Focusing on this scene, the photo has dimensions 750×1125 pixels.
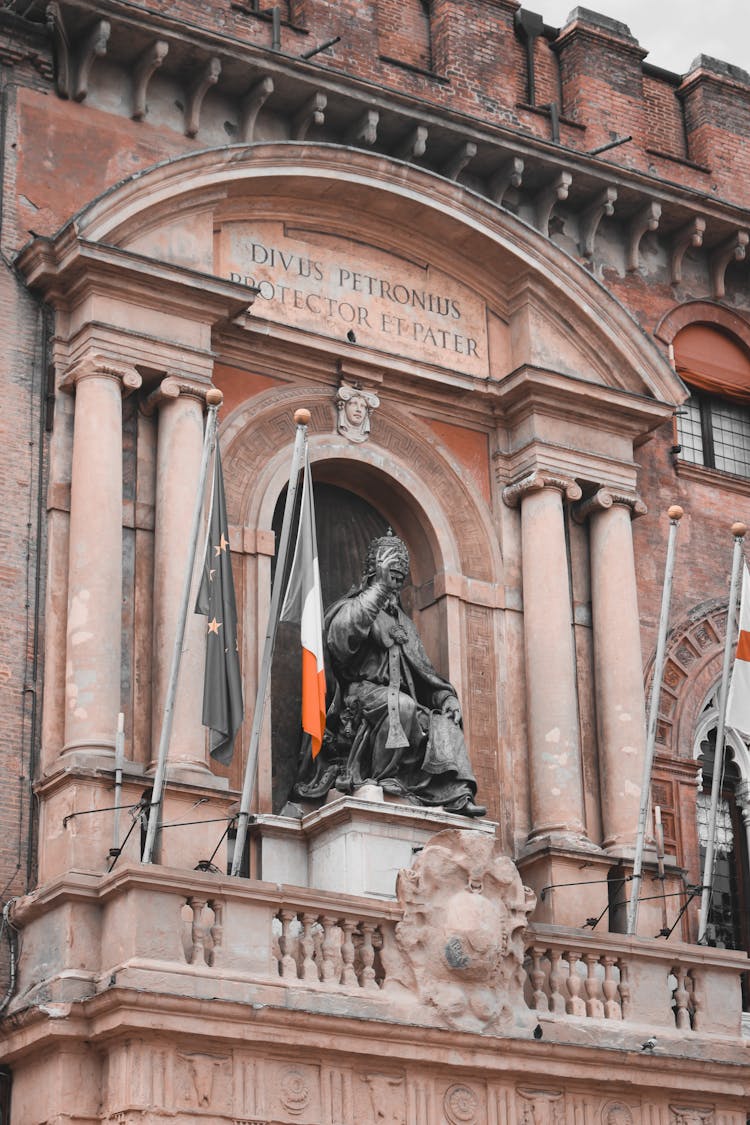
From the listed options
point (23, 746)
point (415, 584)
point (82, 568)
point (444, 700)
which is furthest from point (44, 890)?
point (415, 584)

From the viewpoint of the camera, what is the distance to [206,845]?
55.8 ft

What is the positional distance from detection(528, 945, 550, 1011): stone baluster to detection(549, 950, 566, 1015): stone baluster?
0.06m

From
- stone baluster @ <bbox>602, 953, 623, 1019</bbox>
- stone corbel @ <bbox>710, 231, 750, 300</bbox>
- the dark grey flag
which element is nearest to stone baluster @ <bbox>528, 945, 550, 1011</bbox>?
stone baluster @ <bbox>602, 953, 623, 1019</bbox>

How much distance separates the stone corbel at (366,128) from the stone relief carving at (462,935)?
6757mm

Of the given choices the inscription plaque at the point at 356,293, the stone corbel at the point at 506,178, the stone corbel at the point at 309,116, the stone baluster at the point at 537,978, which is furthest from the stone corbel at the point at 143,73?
the stone baluster at the point at 537,978

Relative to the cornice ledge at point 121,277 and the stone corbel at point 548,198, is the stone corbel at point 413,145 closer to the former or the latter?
the stone corbel at point 548,198

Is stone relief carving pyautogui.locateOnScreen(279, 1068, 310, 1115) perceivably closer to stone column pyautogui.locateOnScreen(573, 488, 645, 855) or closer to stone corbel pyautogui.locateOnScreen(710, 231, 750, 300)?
stone column pyautogui.locateOnScreen(573, 488, 645, 855)

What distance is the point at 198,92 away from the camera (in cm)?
1956

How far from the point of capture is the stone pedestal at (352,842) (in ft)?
56.3

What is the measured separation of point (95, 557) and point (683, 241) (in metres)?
7.80

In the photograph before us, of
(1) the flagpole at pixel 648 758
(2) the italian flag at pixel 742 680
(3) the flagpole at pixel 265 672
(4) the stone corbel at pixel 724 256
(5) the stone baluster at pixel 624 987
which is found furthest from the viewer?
(4) the stone corbel at pixel 724 256

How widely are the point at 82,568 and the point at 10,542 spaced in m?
0.66

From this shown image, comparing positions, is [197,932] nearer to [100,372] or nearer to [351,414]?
[100,372]

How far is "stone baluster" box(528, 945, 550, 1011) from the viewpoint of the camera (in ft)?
55.8
